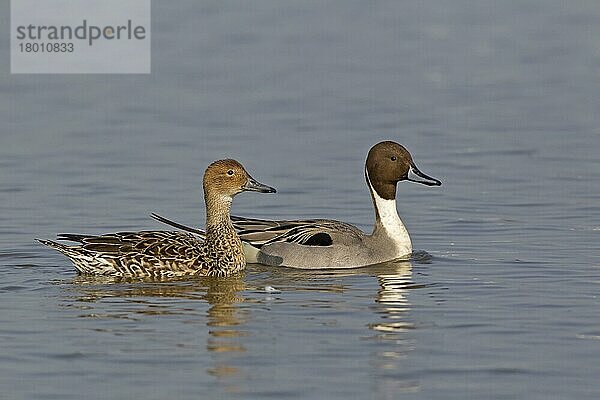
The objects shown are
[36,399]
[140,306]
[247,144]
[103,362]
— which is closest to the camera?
[36,399]

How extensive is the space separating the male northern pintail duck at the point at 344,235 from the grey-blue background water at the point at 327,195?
23 cm

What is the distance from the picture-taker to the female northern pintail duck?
1291 cm

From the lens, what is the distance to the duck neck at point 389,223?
46.4ft

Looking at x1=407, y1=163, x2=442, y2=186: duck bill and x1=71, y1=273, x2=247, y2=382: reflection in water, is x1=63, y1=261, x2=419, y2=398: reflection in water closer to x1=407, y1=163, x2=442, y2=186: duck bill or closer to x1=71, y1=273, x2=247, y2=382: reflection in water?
x1=71, y1=273, x2=247, y2=382: reflection in water

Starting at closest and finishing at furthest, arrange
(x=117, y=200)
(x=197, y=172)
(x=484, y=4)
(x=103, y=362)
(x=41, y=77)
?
(x=103, y=362)
(x=117, y=200)
(x=197, y=172)
(x=41, y=77)
(x=484, y=4)

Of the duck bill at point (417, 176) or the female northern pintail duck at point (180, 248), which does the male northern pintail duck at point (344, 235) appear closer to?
the duck bill at point (417, 176)

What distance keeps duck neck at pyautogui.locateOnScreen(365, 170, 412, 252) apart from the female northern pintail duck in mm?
1331

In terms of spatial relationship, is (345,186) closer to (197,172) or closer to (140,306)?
(197,172)

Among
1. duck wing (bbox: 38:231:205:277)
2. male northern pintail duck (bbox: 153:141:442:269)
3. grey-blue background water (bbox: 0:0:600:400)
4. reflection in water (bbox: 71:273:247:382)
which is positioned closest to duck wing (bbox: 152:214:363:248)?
male northern pintail duck (bbox: 153:141:442:269)

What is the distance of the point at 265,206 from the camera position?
1598 cm

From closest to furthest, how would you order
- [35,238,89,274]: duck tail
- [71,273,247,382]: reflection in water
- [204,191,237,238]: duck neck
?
[71,273,247,382]: reflection in water < [35,238,89,274]: duck tail < [204,191,237,238]: duck neck

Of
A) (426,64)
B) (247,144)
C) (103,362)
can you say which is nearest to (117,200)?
(247,144)

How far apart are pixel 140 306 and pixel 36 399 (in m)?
2.51

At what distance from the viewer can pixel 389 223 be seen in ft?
47.0
